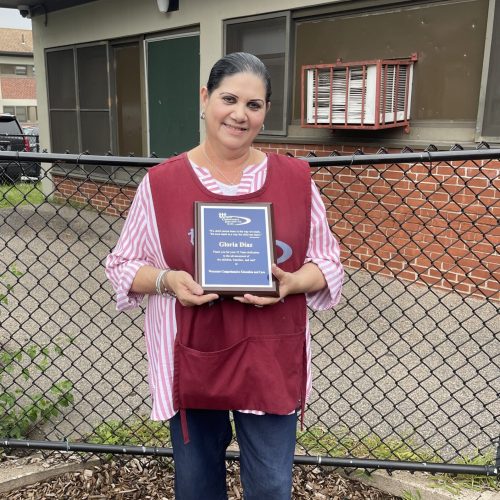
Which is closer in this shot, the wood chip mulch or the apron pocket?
the apron pocket

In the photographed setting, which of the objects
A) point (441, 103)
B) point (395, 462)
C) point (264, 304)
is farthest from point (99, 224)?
point (264, 304)

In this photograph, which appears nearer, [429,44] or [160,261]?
[160,261]

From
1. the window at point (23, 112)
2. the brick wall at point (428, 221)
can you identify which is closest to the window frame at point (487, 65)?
the brick wall at point (428, 221)

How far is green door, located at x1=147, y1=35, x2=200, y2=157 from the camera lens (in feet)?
23.9

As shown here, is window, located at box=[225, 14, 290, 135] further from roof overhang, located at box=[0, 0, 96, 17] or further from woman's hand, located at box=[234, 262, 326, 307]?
woman's hand, located at box=[234, 262, 326, 307]

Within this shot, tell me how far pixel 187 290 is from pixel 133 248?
11.5 inches

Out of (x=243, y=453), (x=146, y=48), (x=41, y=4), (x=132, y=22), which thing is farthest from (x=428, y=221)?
(x=41, y=4)

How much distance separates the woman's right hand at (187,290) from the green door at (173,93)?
238 inches

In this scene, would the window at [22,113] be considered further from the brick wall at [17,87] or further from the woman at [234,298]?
the woman at [234,298]

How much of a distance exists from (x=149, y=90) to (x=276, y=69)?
8.57 ft

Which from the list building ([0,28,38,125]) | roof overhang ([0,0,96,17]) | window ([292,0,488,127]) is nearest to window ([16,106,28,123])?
building ([0,28,38,125])

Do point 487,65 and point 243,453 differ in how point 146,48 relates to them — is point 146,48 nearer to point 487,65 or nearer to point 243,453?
point 487,65

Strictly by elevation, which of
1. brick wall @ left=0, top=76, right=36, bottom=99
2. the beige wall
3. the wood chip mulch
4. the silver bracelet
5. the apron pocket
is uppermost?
brick wall @ left=0, top=76, right=36, bottom=99

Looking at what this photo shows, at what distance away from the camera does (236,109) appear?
1486 mm
